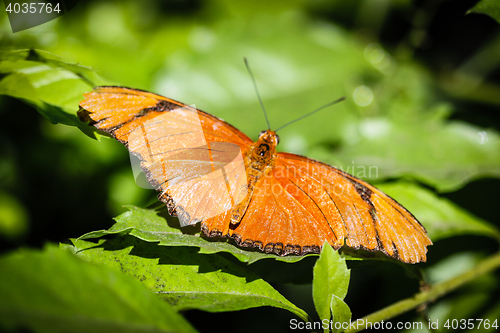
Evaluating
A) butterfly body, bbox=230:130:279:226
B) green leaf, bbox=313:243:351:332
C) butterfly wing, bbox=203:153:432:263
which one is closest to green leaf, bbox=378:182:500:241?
butterfly wing, bbox=203:153:432:263

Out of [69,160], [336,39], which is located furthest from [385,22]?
[69,160]

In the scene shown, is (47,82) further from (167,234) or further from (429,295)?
(429,295)

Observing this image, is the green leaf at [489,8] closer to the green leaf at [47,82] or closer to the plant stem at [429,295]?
the plant stem at [429,295]

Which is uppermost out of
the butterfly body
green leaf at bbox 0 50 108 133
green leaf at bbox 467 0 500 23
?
green leaf at bbox 467 0 500 23

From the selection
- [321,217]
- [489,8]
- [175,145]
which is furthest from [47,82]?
[489,8]

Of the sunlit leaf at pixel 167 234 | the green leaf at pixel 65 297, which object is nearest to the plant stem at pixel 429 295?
the sunlit leaf at pixel 167 234

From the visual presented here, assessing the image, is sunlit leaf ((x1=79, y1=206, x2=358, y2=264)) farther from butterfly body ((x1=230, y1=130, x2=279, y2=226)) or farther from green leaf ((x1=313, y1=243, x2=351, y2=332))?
butterfly body ((x1=230, y1=130, x2=279, y2=226))
